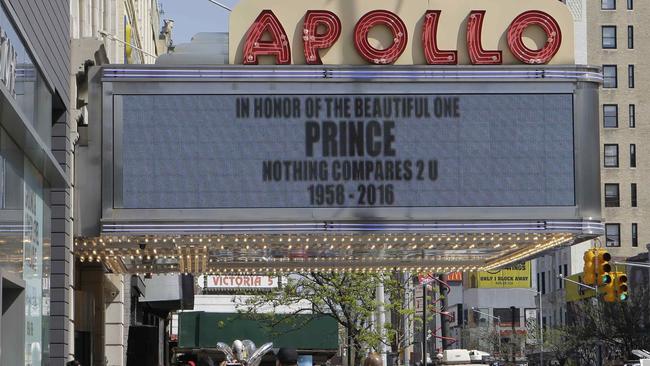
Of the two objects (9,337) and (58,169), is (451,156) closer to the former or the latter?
(58,169)

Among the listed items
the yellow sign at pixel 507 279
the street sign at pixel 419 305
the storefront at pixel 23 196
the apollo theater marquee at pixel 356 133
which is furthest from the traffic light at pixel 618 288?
the yellow sign at pixel 507 279

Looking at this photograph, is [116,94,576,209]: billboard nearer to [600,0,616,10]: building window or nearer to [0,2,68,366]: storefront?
[0,2,68,366]: storefront

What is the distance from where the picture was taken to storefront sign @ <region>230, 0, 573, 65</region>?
70.2 feet

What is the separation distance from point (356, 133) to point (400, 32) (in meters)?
1.88

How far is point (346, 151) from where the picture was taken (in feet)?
68.7

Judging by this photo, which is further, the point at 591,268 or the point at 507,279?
the point at 507,279

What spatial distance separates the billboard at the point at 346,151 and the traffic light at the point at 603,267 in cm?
1863

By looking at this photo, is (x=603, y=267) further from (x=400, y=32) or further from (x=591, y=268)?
(x=400, y=32)

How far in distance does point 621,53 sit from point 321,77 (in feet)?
327

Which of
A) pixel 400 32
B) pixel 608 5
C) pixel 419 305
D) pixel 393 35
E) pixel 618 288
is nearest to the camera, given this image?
pixel 400 32

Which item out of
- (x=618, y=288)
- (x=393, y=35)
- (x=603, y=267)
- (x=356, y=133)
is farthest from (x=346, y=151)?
(x=618, y=288)

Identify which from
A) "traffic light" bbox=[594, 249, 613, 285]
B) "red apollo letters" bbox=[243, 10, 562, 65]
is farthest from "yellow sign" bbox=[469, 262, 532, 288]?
"red apollo letters" bbox=[243, 10, 562, 65]

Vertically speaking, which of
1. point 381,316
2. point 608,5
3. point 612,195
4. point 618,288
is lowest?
point 381,316

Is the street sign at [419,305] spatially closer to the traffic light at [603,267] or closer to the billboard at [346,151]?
the traffic light at [603,267]
